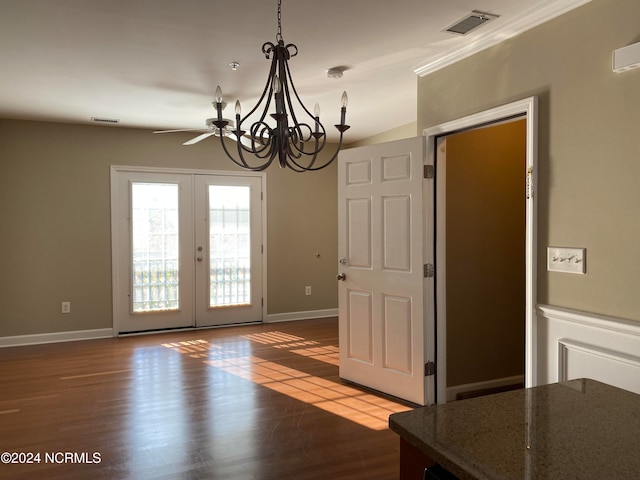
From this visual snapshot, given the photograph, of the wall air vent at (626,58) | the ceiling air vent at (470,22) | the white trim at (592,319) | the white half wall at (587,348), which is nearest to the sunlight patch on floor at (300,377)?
the white half wall at (587,348)

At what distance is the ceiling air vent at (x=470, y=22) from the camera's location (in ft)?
9.07

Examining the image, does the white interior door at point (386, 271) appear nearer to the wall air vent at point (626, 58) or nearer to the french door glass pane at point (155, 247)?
the wall air vent at point (626, 58)

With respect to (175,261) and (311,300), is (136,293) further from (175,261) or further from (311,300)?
(311,300)

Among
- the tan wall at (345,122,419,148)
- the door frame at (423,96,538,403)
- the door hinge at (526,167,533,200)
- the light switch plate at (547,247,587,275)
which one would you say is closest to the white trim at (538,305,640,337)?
the door frame at (423,96,538,403)

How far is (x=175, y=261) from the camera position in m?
6.25

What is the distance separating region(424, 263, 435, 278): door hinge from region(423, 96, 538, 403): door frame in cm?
4

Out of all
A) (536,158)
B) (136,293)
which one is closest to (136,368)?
(136,293)

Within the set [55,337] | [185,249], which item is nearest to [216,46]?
[185,249]

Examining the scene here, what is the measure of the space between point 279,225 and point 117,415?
3.85 meters

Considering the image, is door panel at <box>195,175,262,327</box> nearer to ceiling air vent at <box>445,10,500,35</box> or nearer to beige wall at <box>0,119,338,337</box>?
beige wall at <box>0,119,338,337</box>

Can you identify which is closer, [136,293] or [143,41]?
[143,41]

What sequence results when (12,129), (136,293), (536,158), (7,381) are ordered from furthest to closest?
(136,293) < (12,129) < (7,381) < (536,158)

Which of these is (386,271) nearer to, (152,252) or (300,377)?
(300,377)

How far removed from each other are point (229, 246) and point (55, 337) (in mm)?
2335
